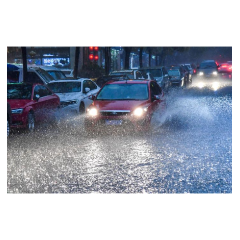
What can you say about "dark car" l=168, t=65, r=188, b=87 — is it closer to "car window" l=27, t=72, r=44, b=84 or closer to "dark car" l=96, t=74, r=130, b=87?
"dark car" l=96, t=74, r=130, b=87

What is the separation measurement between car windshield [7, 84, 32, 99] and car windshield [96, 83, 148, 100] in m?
1.98

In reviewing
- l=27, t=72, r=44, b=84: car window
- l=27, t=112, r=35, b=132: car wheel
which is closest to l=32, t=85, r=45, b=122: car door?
l=27, t=112, r=35, b=132: car wheel

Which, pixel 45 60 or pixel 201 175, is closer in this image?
pixel 201 175

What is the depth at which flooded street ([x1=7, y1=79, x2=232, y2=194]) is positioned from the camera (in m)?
8.33

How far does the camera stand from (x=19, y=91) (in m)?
16.2

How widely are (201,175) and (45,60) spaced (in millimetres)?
49984

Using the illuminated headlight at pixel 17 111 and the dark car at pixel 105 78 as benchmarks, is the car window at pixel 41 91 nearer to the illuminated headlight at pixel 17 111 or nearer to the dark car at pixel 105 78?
the illuminated headlight at pixel 17 111

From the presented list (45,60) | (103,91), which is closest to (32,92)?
(103,91)

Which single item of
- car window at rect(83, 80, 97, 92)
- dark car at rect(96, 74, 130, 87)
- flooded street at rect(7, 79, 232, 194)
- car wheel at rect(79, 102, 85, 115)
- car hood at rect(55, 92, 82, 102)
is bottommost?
flooded street at rect(7, 79, 232, 194)

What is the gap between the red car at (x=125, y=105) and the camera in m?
14.6

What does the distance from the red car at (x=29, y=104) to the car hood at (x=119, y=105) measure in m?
1.71

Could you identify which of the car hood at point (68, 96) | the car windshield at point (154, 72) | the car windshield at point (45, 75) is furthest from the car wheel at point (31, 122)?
the car windshield at point (154, 72)
